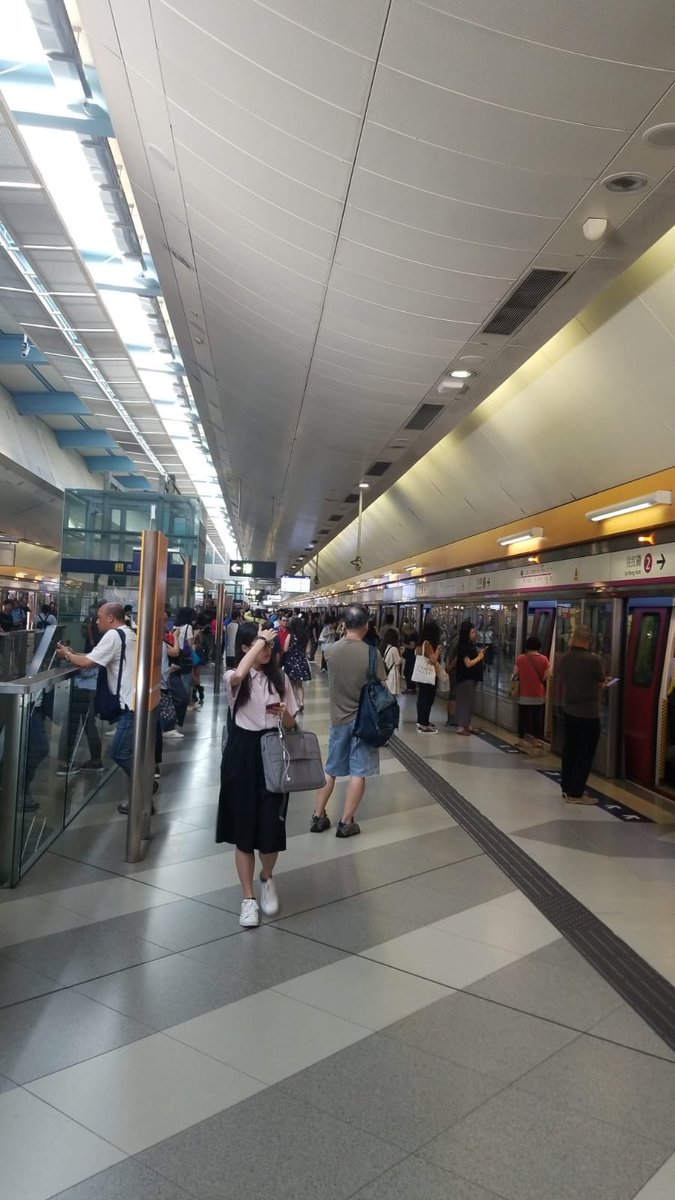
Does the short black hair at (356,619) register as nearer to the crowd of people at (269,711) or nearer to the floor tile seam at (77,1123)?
the crowd of people at (269,711)

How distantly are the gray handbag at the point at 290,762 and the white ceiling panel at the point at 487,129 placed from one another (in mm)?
3094


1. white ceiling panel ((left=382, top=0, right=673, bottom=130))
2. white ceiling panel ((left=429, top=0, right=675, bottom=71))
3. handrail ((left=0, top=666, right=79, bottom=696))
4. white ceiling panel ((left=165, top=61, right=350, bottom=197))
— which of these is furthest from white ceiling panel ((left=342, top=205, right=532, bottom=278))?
handrail ((left=0, top=666, right=79, bottom=696))

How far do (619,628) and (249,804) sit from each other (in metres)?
6.05

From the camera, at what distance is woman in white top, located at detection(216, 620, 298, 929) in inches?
170

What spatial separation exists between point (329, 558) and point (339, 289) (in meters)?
39.2

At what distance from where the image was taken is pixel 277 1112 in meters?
2.69

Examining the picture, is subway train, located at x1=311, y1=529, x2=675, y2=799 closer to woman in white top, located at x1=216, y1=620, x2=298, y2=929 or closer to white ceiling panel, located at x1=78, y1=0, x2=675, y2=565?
white ceiling panel, located at x1=78, y1=0, x2=675, y2=565

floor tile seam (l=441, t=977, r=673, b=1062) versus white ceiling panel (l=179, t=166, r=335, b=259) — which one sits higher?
white ceiling panel (l=179, t=166, r=335, b=259)

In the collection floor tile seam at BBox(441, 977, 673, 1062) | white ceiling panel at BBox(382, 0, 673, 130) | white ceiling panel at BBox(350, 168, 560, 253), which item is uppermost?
white ceiling panel at BBox(350, 168, 560, 253)

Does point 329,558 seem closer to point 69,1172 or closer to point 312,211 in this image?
point 312,211

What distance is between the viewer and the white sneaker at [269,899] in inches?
177

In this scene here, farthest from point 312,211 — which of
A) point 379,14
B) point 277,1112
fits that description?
point 277,1112

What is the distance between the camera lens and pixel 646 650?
28.7ft

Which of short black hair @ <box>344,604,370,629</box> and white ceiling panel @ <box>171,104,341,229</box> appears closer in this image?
white ceiling panel @ <box>171,104,341,229</box>
